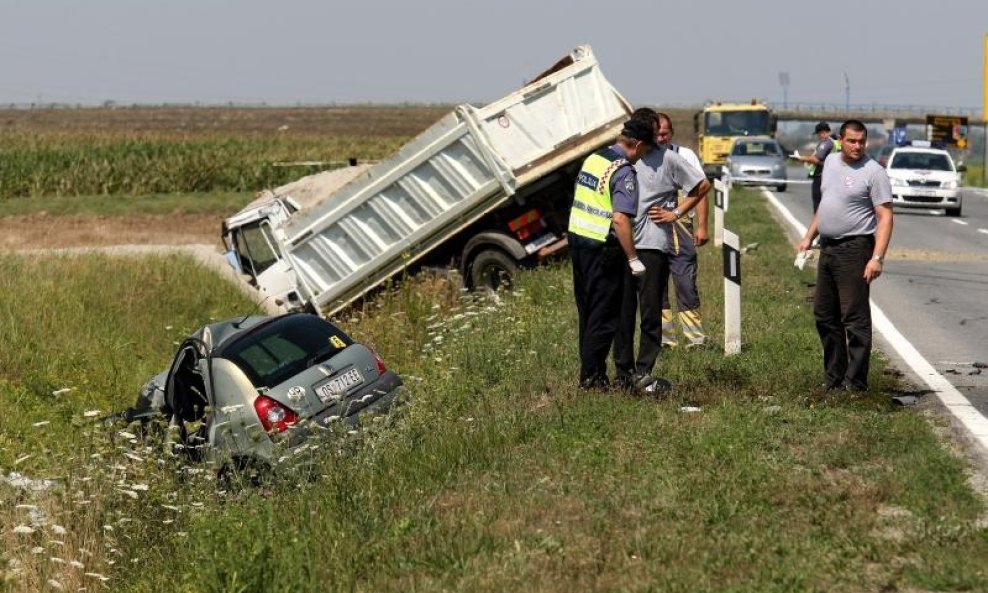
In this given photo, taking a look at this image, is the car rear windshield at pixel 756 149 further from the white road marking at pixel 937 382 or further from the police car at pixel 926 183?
the white road marking at pixel 937 382

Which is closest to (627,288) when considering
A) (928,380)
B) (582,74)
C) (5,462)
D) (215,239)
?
(928,380)

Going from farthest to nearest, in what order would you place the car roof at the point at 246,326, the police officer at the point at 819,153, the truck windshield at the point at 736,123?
the truck windshield at the point at 736,123
the police officer at the point at 819,153
the car roof at the point at 246,326

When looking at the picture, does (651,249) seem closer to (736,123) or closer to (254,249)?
(254,249)

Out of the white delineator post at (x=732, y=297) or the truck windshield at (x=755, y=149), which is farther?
the truck windshield at (x=755, y=149)

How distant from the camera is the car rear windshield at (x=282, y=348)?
1134cm

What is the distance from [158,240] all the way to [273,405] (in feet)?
80.9

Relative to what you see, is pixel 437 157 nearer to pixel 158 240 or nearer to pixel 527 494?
pixel 527 494

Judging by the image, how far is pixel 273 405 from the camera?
1086cm

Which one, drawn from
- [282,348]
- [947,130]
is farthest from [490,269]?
[947,130]

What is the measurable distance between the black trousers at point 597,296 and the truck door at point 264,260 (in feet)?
31.0

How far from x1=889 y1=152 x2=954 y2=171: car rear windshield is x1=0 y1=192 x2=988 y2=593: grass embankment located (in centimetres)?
2164

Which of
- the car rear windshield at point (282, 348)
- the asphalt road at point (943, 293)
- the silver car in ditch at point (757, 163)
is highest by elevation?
the car rear windshield at point (282, 348)

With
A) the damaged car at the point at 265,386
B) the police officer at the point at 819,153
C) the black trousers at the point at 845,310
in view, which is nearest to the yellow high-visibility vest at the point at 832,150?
the police officer at the point at 819,153

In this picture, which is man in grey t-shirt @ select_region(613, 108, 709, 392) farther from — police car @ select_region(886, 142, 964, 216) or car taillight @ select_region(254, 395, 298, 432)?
police car @ select_region(886, 142, 964, 216)
